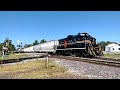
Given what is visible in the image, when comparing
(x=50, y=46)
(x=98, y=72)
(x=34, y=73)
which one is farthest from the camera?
(x=50, y=46)

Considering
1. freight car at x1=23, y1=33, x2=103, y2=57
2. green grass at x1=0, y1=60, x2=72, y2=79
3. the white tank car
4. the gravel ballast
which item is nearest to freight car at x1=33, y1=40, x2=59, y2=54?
the white tank car

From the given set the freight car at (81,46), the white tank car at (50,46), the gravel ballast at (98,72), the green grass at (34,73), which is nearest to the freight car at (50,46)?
the white tank car at (50,46)

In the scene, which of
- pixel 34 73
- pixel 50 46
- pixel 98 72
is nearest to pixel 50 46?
pixel 50 46

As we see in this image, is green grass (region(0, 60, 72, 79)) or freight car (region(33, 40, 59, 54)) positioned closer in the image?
green grass (region(0, 60, 72, 79))

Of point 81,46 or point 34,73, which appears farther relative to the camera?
point 81,46

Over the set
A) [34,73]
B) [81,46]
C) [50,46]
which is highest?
[50,46]

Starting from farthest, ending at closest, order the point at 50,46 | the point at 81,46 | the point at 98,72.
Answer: the point at 50,46 → the point at 81,46 → the point at 98,72

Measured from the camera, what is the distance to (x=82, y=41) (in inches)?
1344

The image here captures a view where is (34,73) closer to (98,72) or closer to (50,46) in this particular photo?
(98,72)

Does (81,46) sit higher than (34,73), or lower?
higher

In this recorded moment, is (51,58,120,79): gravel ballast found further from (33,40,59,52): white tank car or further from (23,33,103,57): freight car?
(33,40,59,52): white tank car
